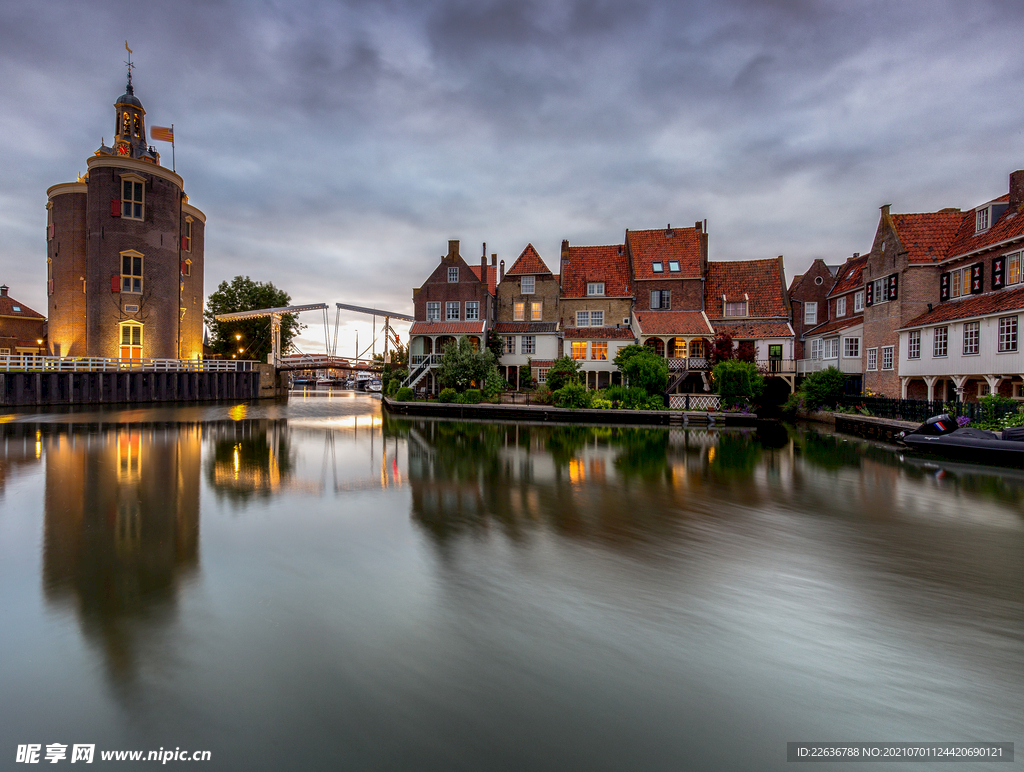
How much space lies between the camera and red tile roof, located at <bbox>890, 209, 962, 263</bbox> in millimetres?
27859

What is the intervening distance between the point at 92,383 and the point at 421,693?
156ft

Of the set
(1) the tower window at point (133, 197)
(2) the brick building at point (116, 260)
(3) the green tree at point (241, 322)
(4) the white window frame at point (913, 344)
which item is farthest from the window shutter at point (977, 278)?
(3) the green tree at point (241, 322)

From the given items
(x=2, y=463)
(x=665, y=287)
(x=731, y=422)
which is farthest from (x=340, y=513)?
(x=665, y=287)

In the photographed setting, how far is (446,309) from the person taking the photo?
4053cm

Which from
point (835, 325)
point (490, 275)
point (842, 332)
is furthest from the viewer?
point (490, 275)

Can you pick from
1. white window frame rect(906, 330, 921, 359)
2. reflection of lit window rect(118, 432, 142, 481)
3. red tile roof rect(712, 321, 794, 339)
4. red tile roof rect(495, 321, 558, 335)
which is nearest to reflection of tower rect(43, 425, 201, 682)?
reflection of lit window rect(118, 432, 142, 481)

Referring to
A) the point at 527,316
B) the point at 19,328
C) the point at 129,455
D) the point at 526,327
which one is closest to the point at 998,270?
the point at 526,327

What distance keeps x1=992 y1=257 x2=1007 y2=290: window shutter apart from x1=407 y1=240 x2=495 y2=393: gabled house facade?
97.3 feet

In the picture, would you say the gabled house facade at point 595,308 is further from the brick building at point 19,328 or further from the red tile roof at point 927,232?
the brick building at point 19,328

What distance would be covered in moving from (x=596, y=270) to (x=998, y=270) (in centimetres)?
2431

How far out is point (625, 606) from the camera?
651 centimetres

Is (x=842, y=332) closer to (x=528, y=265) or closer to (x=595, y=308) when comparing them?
(x=595, y=308)

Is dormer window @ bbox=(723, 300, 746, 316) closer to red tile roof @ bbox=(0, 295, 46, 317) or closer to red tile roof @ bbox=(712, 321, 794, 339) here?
red tile roof @ bbox=(712, 321, 794, 339)

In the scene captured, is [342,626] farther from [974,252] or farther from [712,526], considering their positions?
[974,252]
